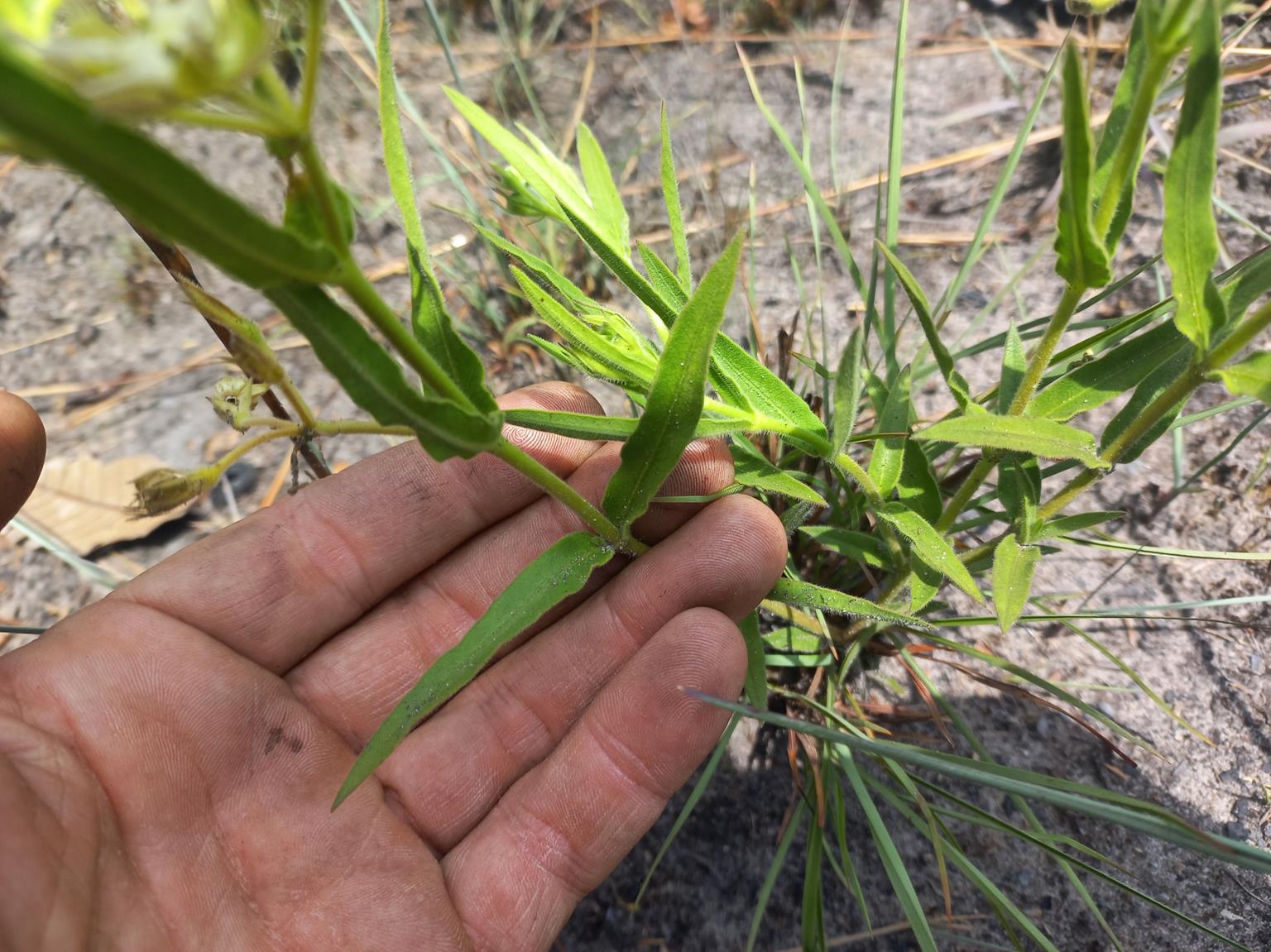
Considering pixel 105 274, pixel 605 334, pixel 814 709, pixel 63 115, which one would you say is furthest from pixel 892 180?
pixel 105 274

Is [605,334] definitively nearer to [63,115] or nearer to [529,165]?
[529,165]

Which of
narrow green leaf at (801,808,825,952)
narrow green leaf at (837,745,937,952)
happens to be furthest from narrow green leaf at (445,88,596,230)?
narrow green leaf at (801,808,825,952)

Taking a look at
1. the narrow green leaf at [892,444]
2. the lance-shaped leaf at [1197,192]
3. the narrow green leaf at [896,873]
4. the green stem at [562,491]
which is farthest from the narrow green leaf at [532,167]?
the narrow green leaf at [896,873]

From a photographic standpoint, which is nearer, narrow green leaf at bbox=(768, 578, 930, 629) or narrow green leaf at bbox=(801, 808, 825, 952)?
narrow green leaf at bbox=(768, 578, 930, 629)

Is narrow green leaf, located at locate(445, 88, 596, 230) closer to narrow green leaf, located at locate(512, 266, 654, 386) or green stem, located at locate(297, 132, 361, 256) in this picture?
narrow green leaf, located at locate(512, 266, 654, 386)

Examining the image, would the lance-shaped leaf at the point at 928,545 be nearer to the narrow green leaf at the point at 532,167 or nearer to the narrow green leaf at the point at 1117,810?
the narrow green leaf at the point at 1117,810

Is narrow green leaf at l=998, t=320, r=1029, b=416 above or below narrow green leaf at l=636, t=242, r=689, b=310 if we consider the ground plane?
below
